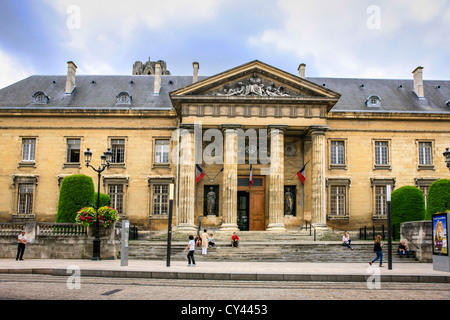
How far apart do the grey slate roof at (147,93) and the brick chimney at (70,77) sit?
0.42 metres

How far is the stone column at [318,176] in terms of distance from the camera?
31719 mm

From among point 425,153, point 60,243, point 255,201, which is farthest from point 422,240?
point 60,243

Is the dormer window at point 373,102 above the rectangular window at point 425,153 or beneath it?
above

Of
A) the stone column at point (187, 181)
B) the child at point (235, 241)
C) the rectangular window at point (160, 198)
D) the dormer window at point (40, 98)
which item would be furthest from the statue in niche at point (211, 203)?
the dormer window at point (40, 98)

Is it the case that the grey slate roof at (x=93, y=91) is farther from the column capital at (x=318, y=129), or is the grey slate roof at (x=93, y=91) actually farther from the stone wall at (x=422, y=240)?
the stone wall at (x=422, y=240)

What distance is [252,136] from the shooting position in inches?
1323

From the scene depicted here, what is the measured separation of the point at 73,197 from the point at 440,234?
795 inches

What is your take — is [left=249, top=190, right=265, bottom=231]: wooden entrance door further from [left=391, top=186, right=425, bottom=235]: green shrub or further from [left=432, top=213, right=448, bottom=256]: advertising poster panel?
[left=432, top=213, right=448, bottom=256]: advertising poster panel

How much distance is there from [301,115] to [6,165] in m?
22.9

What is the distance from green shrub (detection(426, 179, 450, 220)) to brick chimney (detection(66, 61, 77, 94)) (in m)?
28.7

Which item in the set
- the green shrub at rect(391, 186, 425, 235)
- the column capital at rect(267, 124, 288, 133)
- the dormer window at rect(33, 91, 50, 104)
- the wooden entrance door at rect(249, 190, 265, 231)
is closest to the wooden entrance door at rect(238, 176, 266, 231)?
the wooden entrance door at rect(249, 190, 265, 231)

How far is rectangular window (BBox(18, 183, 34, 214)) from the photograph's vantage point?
35.5 m
